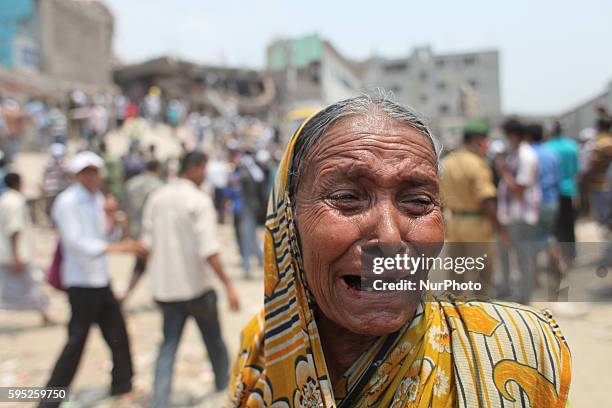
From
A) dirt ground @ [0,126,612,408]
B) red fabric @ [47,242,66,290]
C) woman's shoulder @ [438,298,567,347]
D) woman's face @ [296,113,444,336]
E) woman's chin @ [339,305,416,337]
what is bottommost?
dirt ground @ [0,126,612,408]

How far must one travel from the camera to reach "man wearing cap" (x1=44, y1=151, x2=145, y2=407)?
153 inches

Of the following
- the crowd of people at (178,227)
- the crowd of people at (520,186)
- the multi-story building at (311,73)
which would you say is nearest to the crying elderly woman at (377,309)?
the crowd of people at (178,227)

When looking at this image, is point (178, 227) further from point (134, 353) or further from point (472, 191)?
point (472, 191)

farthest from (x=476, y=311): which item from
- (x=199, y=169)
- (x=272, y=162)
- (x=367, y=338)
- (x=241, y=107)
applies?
(x=241, y=107)

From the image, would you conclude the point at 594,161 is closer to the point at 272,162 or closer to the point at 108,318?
the point at 272,162

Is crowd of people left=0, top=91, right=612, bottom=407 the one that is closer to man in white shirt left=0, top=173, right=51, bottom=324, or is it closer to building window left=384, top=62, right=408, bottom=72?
man in white shirt left=0, top=173, right=51, bottom=324

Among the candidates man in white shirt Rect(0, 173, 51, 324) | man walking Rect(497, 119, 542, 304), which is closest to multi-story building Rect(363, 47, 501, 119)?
man walking Rect(497, 119, 542, 304)

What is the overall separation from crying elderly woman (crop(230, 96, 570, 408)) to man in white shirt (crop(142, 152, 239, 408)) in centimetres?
277

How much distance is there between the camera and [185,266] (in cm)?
402

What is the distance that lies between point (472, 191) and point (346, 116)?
3804 millimetres

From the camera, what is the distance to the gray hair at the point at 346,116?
4.32 ft

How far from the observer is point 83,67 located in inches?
1037

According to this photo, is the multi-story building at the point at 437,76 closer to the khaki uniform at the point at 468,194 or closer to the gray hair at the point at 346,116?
→ the khaki uniform at the point at 468,194

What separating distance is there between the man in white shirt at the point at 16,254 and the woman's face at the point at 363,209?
202 inches
